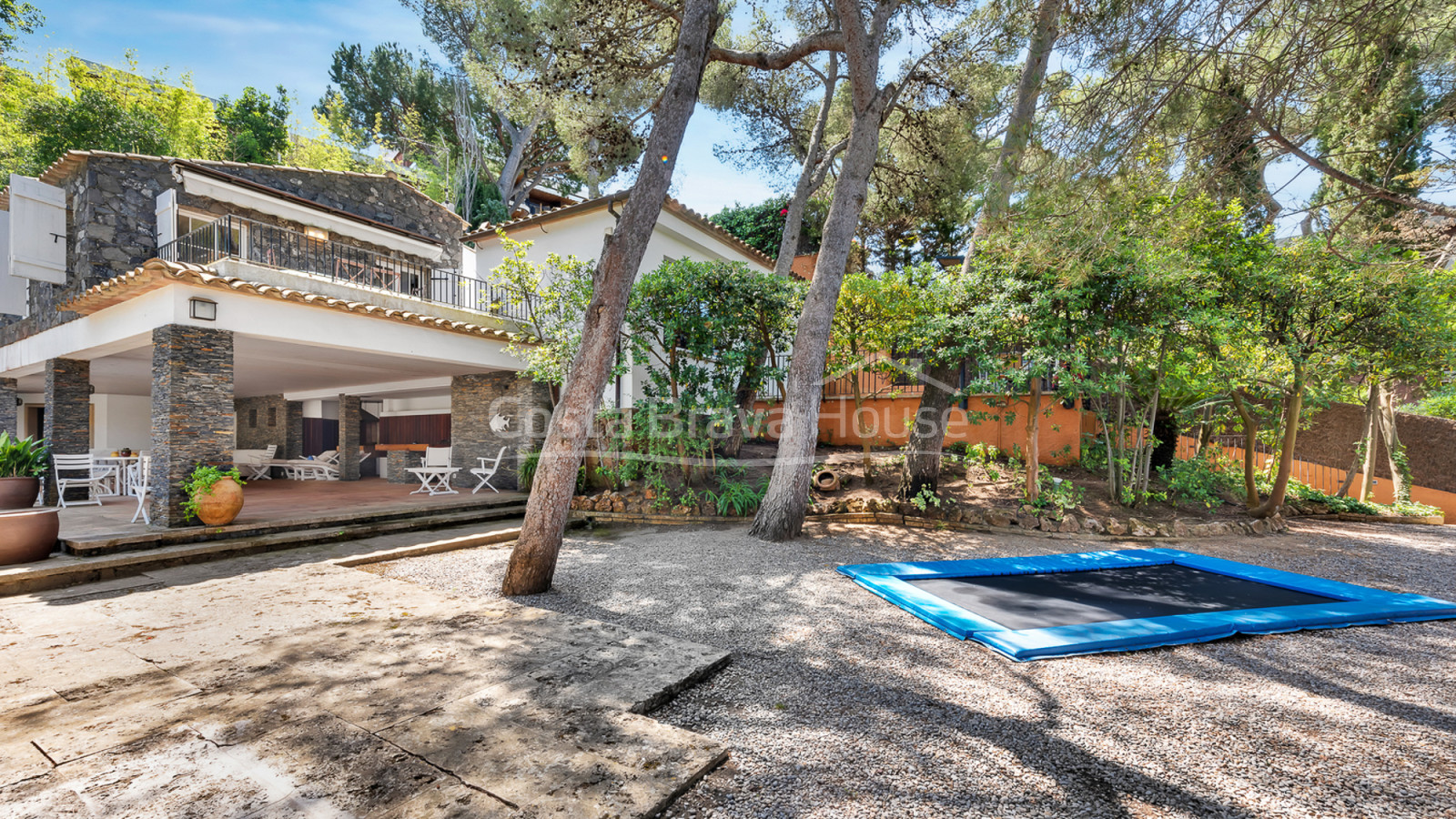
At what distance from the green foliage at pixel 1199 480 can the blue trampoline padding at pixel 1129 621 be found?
215cm

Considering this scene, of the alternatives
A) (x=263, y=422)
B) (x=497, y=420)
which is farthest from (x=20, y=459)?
(x=263, y=422)

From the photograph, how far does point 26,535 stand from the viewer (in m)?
5.03

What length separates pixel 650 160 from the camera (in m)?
4.31

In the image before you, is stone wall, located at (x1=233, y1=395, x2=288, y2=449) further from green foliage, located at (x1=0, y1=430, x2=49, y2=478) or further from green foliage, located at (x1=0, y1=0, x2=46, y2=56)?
green foliage, located at (x1=0, y1=0, x2=46, y2=56)

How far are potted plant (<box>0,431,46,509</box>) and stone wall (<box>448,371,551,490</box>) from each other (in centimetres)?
491

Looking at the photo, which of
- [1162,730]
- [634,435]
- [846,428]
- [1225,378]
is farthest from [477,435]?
[1225,378]

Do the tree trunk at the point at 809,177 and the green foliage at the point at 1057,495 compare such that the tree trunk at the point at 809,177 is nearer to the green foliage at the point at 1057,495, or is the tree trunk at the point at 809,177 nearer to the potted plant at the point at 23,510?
the green foliage at the point at 1057,495

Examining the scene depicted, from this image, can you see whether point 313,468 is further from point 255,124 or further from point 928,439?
point 255,124

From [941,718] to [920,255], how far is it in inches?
587

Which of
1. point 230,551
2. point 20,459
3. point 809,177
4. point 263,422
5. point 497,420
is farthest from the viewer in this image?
point 263,422

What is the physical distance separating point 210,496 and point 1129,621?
27.4 feet

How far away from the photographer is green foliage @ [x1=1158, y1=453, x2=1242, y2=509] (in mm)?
6879

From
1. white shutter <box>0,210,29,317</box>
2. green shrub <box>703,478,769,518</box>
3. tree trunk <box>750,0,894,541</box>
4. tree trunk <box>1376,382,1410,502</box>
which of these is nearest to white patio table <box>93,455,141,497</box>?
white shutter <box>0,210,29,317</box>

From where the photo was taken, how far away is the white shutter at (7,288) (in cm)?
927
